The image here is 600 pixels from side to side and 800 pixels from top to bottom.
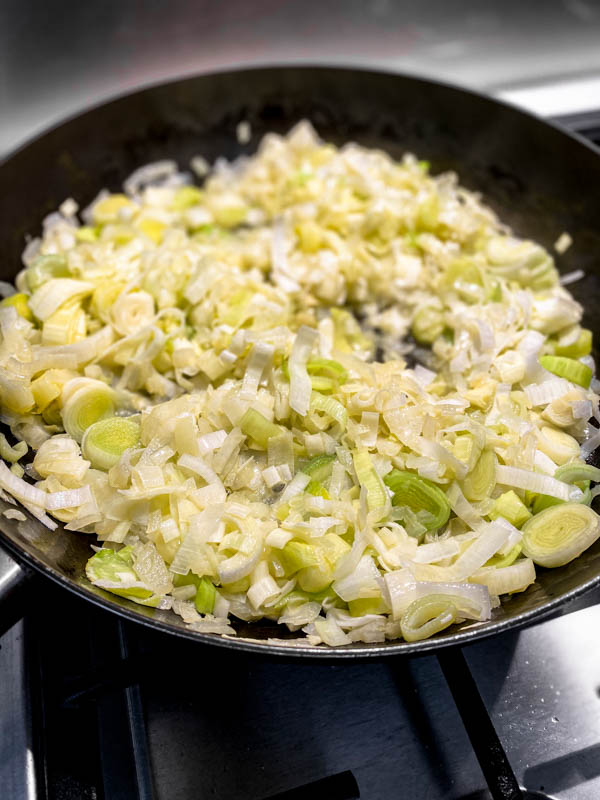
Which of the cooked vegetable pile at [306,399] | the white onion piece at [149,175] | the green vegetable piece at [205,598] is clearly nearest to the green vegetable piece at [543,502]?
the cooked vegetable pile at [306,399]

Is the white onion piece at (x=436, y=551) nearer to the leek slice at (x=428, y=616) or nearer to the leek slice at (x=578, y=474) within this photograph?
the leek slice at (x=428, y=616)

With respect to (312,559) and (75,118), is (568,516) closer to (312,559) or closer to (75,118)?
(312,559)

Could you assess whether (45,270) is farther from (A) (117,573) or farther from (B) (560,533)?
(B) (560,533)

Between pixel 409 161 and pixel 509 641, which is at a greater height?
pixel 409 161

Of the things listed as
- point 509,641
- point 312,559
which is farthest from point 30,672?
point 509,641

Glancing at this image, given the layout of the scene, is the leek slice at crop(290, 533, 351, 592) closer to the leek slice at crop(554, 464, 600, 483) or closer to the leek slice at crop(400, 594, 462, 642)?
the leek slice at crop(400, 594, 462, 642)
